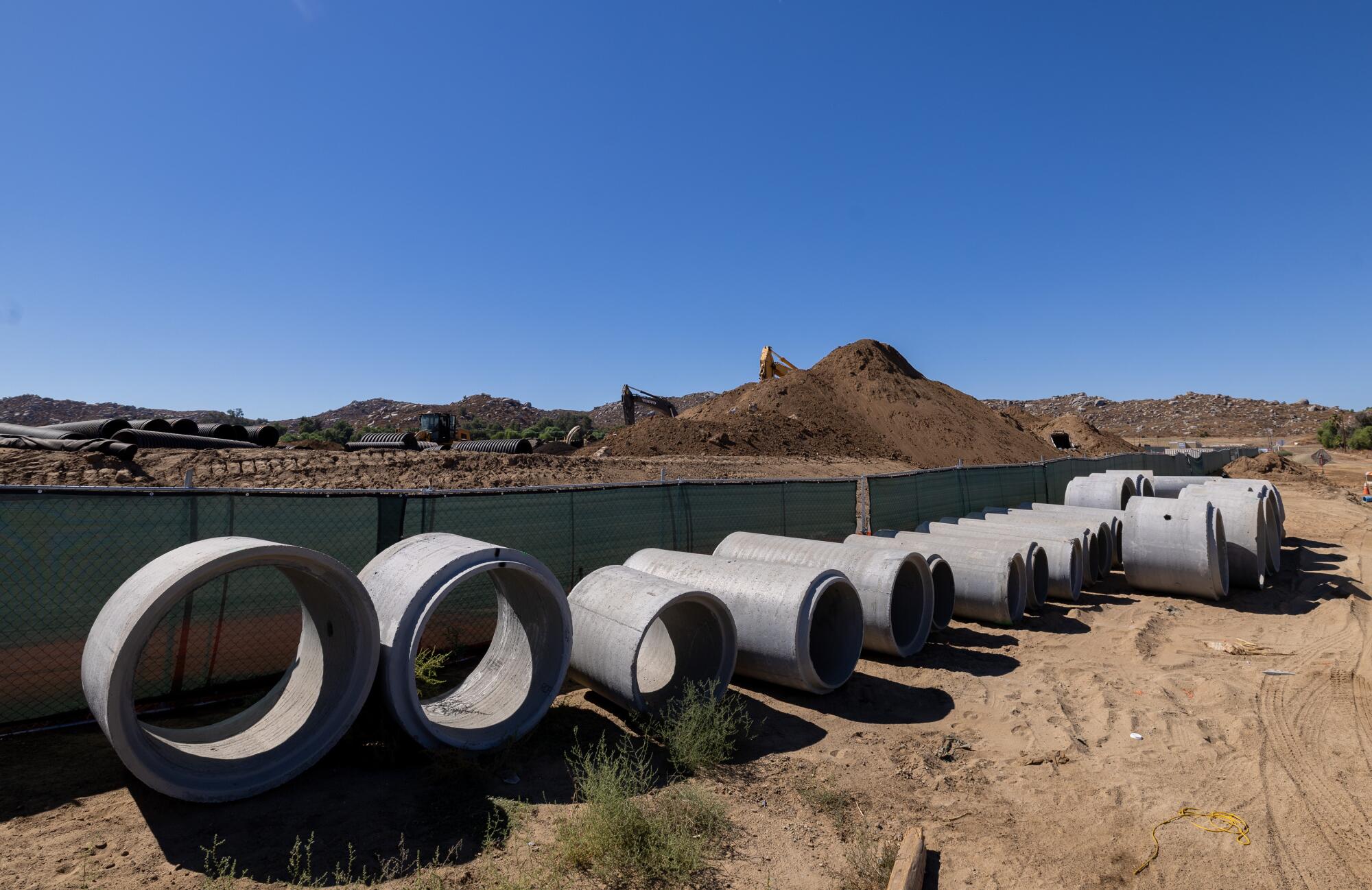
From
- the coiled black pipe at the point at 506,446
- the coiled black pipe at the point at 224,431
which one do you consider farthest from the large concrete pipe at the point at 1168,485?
the coiled black pipe at the point at 224,431

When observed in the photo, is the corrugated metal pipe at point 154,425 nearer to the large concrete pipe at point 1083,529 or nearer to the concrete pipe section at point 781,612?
the concrete pipe section at point 781,612

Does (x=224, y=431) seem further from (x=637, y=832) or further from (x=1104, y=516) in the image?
(x=1104, y=516)

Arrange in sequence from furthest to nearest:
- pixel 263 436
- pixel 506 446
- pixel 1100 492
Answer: pixel 506 446 < pixel 263 436 < pixel 1100 492

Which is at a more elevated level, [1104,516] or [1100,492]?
[1100,492]

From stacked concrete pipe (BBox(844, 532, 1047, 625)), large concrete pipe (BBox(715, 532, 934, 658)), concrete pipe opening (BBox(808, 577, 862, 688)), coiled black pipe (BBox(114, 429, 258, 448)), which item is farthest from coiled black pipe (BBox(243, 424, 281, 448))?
concrete pipe opening (BBox(808, 577, 862, 688))

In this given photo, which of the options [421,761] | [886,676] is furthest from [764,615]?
[421,761]

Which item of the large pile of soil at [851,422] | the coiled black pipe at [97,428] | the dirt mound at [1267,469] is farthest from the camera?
the dirt mound at [1267,469]

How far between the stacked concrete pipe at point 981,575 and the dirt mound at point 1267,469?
88.8 feet

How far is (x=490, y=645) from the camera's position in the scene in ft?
21.4

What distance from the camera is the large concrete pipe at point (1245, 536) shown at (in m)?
10.7

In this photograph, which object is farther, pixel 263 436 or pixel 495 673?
pixel 263 436

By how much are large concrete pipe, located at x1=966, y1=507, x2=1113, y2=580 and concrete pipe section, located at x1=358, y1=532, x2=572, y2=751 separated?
798 centimetres

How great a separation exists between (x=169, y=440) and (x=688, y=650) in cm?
1513

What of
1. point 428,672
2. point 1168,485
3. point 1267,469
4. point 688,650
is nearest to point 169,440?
point 428,672
